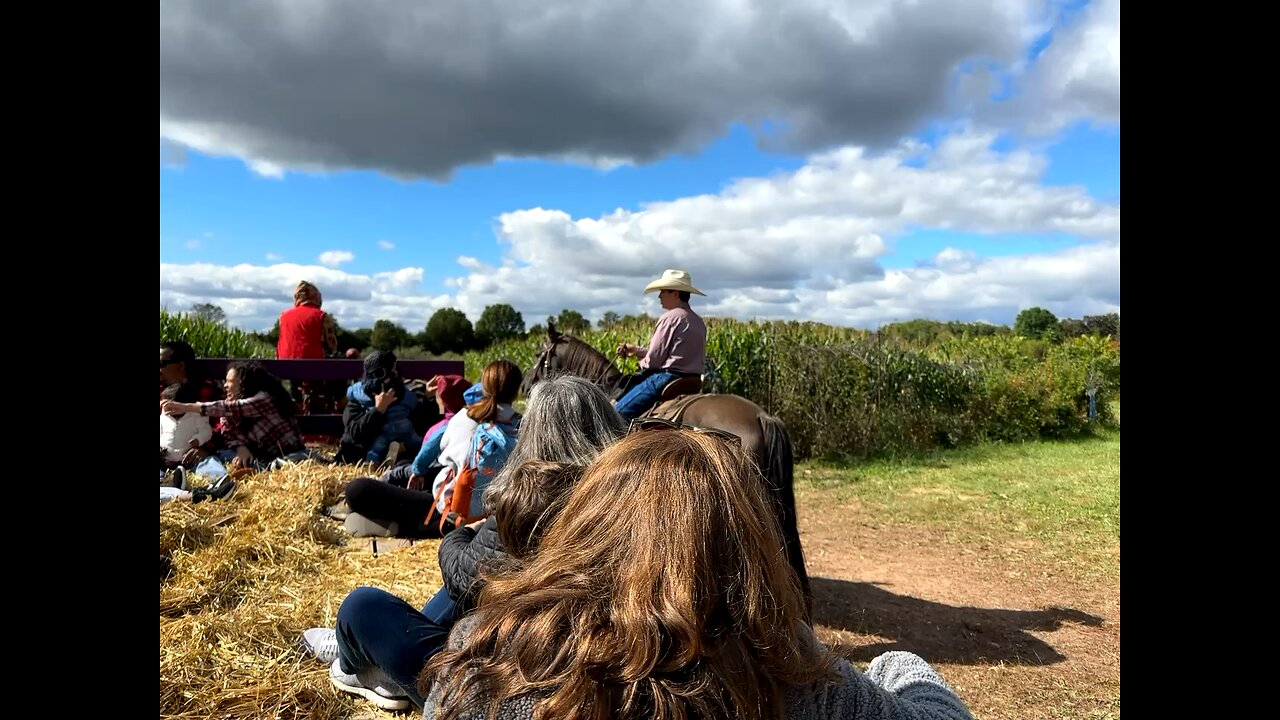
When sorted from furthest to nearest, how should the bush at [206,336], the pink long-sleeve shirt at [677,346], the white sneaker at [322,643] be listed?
the bush at [206,336], the pink long-sleeve shirt at [677,346], the white sneaker at [322,643]

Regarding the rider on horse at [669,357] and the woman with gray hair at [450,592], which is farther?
the rider on horse at [669,357]

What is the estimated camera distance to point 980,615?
187 inches

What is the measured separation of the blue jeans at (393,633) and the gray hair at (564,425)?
699 mm

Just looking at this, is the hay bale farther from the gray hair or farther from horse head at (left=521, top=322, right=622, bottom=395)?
horse head at (left=521, top=322, right=622, bottom=395)

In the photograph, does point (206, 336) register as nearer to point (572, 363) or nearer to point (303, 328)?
point (303, 328)

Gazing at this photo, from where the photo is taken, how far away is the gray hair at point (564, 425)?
2.45 m

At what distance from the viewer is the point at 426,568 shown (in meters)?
4.52

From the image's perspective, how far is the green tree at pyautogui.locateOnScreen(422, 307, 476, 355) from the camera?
41.9m

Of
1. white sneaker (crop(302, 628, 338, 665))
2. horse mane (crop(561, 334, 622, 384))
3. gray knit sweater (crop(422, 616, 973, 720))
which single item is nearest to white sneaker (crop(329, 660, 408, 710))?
white sneaker (crop(302, 628, 338, 665))

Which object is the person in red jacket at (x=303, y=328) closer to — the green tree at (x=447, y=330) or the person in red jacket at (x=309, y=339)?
the person in red jacket at (x=309, y=339)

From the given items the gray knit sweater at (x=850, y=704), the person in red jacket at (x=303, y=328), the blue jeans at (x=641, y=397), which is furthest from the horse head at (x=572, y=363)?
the gray knit sweater at (x=850, y=704)

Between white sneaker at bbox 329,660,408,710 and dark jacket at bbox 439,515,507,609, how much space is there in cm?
57

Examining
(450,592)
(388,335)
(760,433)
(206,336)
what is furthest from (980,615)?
(388,335)
